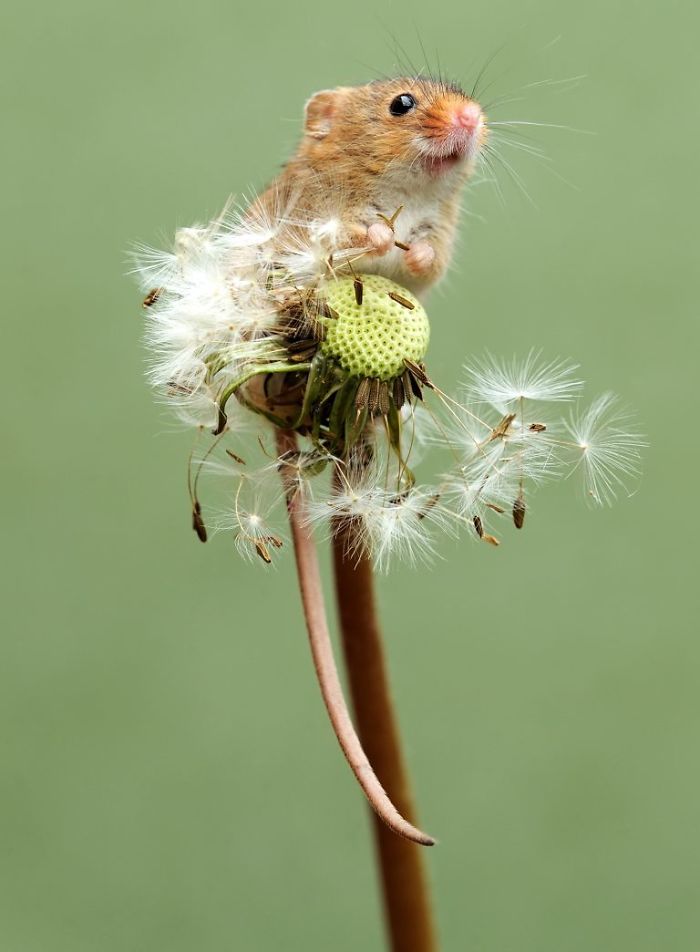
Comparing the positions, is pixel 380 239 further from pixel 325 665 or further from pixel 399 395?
pixel 325 665

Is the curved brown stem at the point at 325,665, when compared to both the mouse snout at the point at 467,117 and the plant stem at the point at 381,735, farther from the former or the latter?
the mouse snout at the point at 467,117

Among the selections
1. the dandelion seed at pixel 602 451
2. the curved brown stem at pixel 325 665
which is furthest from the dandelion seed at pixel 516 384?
the curved brown stem at pixel 325 665

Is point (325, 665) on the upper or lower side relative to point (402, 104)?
lower

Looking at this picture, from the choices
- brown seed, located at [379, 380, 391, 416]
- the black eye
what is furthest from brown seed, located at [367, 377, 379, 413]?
the black eye

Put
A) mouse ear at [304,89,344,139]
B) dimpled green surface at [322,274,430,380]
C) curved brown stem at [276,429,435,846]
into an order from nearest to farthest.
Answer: curved brown stem at [276,429,435,846], dimpled green surface at [322,274,430,380], mouse ear at [304,89,344,139]

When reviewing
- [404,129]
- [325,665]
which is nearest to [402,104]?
[404,129]

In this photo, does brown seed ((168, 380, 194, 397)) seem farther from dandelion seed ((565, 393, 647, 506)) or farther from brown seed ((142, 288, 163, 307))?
dandelion seed ((565, 393, 647, 506))

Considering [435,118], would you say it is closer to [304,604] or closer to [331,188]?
[331,188]
